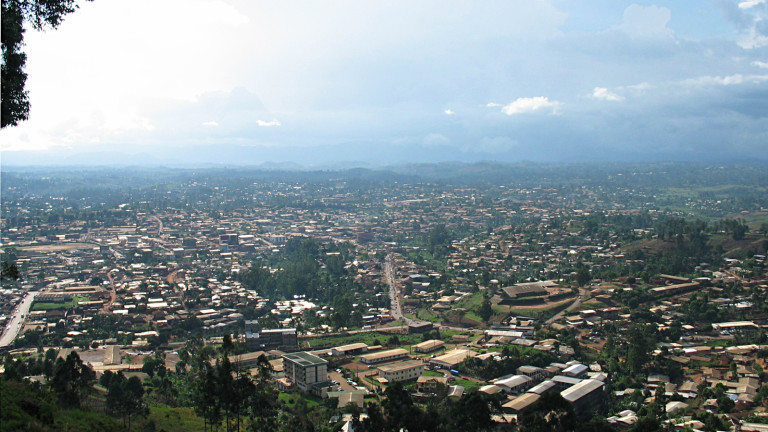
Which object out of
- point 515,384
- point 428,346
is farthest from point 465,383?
point 428,346

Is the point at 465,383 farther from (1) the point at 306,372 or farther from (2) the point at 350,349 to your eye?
(2) the point at 350,349

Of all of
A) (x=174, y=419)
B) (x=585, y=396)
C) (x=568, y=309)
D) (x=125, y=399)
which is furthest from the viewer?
(x=568, y=309)

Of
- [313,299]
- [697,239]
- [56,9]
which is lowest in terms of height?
[313,299]

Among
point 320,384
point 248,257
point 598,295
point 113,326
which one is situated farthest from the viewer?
point 248,257

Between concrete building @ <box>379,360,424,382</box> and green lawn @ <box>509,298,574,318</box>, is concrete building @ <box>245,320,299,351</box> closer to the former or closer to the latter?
concrete building @ <box>379,360,424,382</box>

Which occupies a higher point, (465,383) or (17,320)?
(465,383)

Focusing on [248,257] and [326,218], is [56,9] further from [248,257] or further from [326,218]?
[326,218]

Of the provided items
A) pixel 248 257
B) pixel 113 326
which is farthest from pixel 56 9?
pixel 248 257

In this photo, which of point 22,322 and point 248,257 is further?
point 248,257

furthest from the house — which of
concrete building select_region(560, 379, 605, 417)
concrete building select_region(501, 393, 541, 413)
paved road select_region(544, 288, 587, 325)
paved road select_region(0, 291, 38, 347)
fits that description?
paved road select_region(0, 291, 38, 347)
